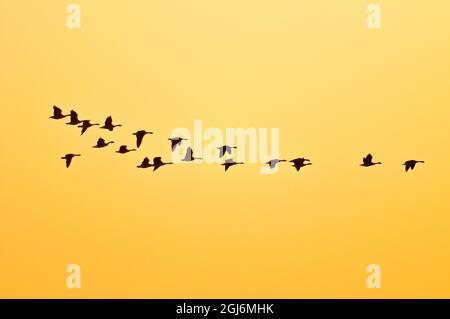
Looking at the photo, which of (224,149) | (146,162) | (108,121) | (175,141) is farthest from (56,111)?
(224,149)

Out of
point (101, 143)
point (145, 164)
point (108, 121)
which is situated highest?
point (108, 121)

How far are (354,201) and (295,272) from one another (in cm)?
51

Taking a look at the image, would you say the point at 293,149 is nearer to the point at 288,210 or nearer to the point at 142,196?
the point at 288,210

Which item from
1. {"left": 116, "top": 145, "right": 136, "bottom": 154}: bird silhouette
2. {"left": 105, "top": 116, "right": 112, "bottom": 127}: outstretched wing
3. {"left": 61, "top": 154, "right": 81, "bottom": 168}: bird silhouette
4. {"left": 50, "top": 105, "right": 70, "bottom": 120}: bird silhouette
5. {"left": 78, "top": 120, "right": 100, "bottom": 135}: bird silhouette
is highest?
{"left": 50, "top": 105, "right": 70, "bottom": 120}: bird silhouette

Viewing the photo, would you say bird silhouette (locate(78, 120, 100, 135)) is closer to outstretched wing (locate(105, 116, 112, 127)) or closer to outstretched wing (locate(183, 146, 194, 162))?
outstretched wing (locate(105, 116, 112, 127))

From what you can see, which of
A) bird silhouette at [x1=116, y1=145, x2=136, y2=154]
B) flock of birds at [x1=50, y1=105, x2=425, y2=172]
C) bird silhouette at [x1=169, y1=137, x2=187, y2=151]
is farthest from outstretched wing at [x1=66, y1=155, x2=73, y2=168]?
bird silhouette at [x1=169, y1=137, x2=187, y2=151]

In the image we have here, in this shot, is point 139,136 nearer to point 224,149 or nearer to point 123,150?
point 123,150

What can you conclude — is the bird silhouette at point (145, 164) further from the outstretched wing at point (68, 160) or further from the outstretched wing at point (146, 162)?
the outstretched wing at point (68, 160)

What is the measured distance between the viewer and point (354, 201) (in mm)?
4879

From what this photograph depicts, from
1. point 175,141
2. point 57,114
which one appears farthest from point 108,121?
point 175,141

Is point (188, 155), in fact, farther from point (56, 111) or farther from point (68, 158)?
point (56, 111)

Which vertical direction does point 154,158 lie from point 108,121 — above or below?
below

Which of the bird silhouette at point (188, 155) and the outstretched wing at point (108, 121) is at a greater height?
the outstretched wing at point (108, 121)

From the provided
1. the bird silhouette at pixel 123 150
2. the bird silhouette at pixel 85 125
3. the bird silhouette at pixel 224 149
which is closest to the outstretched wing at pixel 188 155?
the bird silhouette at pixel 224 149
